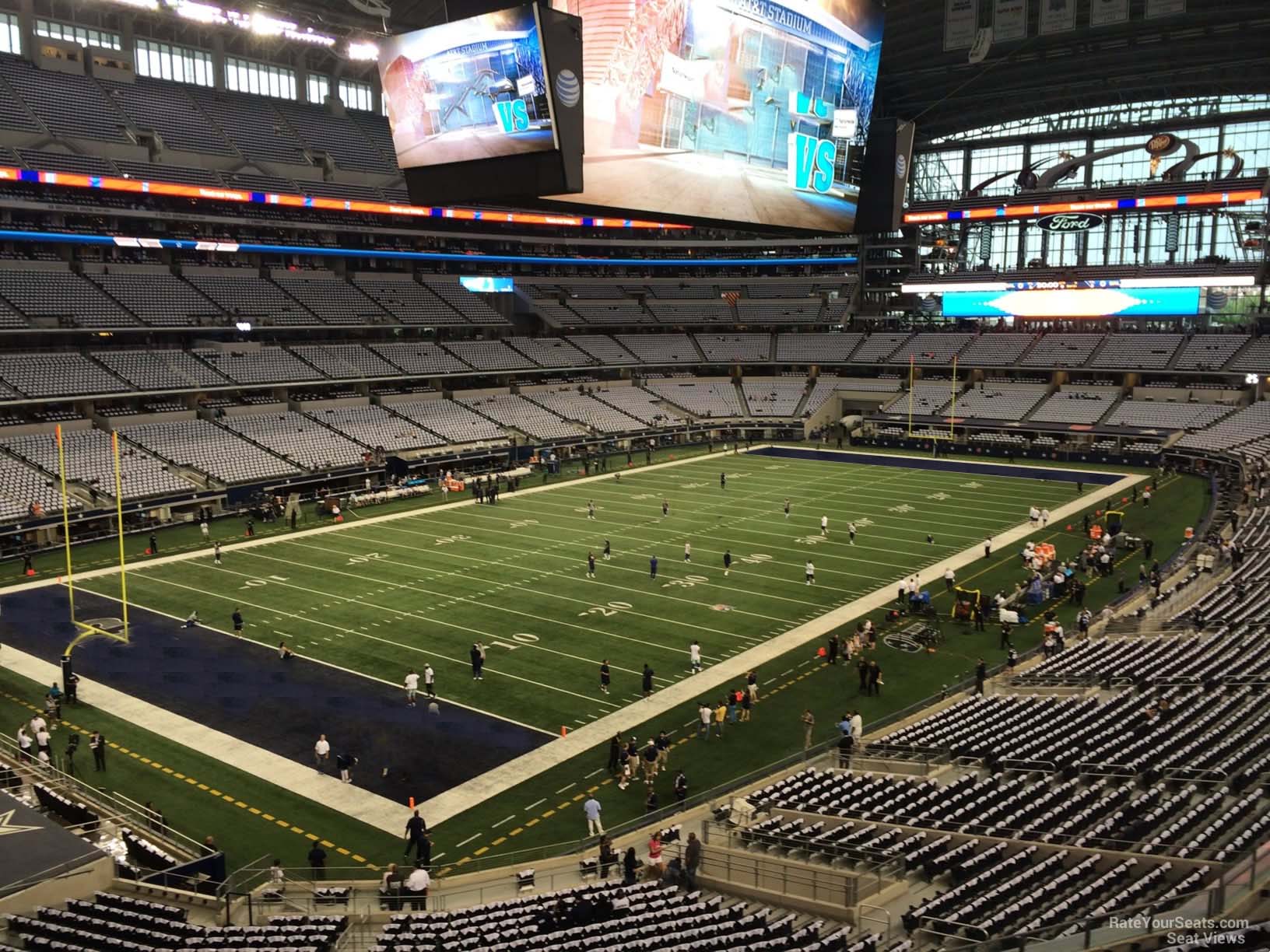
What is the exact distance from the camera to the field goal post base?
29562 millimetres

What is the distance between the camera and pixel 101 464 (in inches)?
1852

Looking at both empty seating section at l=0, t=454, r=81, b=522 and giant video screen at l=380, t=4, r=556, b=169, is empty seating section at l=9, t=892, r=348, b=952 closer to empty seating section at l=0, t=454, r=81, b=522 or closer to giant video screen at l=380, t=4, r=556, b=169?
giant video screen at l=380, t=4, r=556, b=169

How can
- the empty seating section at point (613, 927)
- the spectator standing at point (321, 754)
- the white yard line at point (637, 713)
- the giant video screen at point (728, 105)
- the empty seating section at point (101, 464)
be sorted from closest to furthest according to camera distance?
the empty seating section at point (613, 927) < the giant video screen at point (728, 105) < the white yard line at point (637, 713) < the spectator standing at point (321, 754) < the empty seating section at point (101, 464)

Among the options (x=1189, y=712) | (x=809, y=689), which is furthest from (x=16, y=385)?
(x=1189, y=712)

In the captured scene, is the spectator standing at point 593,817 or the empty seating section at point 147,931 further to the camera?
the spectator standing at point 593,817

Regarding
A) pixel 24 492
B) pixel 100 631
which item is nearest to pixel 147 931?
pixel 100 631

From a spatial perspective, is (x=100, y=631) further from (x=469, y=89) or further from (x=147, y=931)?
(x=469, y=89)

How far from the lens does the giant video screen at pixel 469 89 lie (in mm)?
17891

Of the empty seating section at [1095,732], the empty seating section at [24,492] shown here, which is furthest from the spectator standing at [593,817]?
the empty seating section at [24,492]

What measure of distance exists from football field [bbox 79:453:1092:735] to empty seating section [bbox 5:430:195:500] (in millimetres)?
7337

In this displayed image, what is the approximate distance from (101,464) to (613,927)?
42104 millimetres

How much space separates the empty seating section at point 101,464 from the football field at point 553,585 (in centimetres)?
734

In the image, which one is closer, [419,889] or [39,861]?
[39,861]

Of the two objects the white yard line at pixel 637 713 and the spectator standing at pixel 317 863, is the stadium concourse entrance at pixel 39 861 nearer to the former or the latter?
the spectator standing at pixel 317 863
